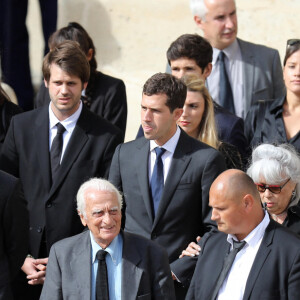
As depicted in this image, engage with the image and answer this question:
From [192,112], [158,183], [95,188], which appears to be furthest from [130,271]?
[192,112]

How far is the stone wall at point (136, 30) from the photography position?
33.9 ft

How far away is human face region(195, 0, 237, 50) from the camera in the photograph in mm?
8711

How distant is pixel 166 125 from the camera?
7023mm

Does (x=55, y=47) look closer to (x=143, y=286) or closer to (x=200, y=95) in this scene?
(x=200, y=95)

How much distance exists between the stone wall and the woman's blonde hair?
8.68 feet

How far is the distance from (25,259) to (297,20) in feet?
13.6

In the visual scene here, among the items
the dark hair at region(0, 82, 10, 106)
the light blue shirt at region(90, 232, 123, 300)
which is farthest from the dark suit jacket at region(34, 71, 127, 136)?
the light blue shirt at region(90, 232, 123, 300)

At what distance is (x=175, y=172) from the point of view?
22.9 ft

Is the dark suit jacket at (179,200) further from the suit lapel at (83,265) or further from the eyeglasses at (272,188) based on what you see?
the suit lapel at (83,265)

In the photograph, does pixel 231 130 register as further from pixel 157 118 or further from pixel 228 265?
pixel 228 265

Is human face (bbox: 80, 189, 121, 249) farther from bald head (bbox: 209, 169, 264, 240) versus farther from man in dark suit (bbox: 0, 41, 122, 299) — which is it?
man in dark suit (bbox: 0, 41, 122, 299)

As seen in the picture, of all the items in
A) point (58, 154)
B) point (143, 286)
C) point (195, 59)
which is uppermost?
point (195, 59)

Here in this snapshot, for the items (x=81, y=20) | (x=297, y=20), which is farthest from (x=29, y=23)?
(x=297, y=20)

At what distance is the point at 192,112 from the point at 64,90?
0.89 metres
